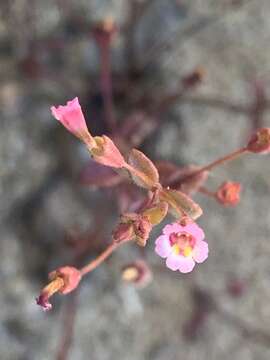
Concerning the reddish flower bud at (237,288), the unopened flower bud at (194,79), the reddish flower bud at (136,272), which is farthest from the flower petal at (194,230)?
the reddish flower bud at (237,288)

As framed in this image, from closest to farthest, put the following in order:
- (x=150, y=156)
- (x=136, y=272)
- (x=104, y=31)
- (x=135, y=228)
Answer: (x=135, y=228)
(x=136, y=272)
(x=104, y=31)
(x=150, y=156)

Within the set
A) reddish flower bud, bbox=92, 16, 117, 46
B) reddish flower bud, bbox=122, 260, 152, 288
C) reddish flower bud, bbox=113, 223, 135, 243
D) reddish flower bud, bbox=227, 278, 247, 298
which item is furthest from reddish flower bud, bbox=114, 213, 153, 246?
reddish flower bud, bbox=227, 278, 247, 298

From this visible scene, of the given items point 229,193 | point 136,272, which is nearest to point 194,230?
point 229,193

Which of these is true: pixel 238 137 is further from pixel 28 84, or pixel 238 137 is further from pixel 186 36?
pixel 28 84

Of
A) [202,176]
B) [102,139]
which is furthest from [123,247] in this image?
[102,139]

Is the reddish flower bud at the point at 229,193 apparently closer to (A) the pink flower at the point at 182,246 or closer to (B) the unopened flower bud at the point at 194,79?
(A) the pink flower at the point at 182,246

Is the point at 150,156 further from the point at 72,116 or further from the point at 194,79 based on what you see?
the point at 72,116

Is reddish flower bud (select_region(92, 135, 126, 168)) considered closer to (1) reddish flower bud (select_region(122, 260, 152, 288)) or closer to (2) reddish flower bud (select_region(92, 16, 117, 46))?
(1) reddish flower bud (select_region(122, 260, 152, 288))
